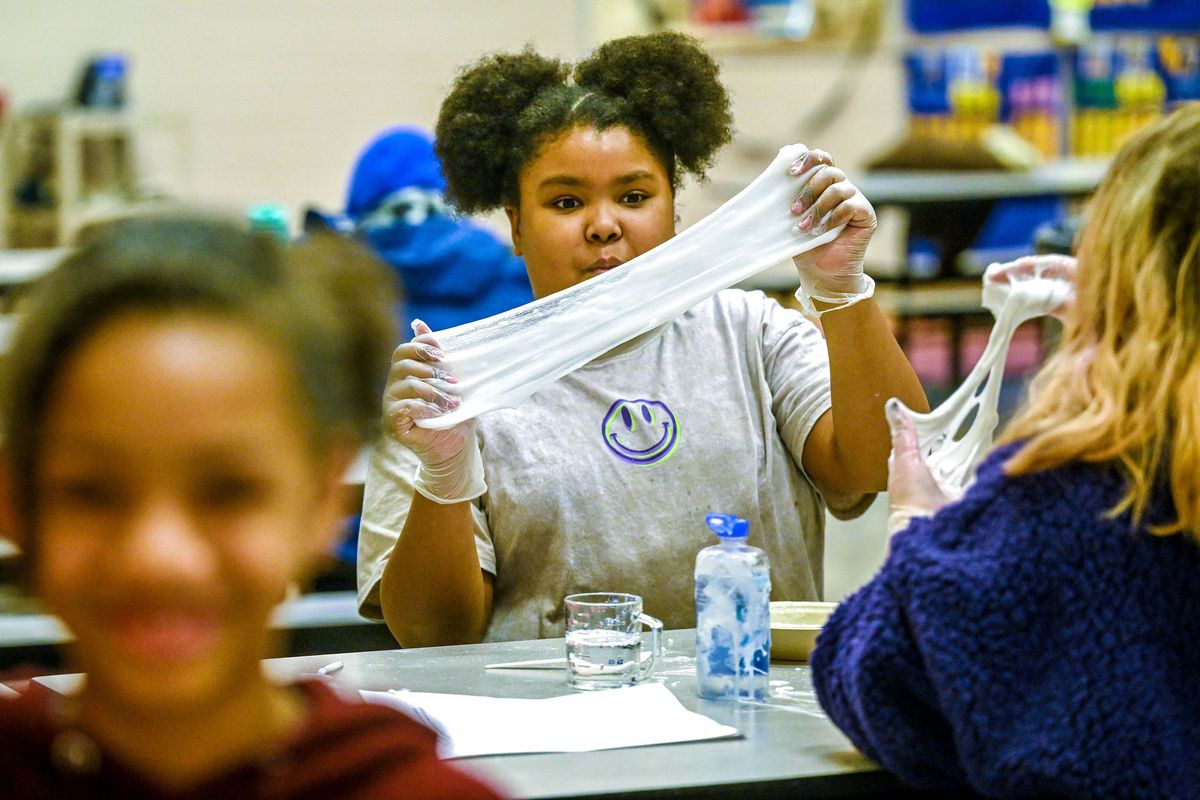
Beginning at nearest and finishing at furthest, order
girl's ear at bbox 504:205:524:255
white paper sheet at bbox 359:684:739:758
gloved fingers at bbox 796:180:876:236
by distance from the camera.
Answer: white paper sheet at bbox 359:684:739:758, gloved fingers at bbox 796:180:876:236, girl's ear at bbox 504:205:524:255

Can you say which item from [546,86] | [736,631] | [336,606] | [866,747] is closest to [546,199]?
[546,86]

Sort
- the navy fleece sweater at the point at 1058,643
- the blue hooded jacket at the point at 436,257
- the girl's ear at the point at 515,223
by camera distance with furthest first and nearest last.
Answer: the blue hooded jacket at the point at 436,257 → the girl's ear at the point at 515,223 → the navy fleece sweater at the point at 1058,643

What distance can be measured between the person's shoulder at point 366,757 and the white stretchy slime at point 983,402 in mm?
879

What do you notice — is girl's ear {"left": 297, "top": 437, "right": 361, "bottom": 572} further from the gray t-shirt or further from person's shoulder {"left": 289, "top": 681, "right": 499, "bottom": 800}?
the gray t-shirt

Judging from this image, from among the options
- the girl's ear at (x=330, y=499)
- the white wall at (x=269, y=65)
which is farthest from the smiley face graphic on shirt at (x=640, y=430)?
the white wall at (x=269, y=65)

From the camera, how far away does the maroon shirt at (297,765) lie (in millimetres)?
780

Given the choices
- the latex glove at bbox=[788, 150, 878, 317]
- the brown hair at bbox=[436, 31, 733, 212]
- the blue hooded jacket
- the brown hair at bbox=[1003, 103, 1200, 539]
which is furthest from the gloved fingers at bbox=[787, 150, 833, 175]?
the blue hooded jacket

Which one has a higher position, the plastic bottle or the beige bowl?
the plastic bottle

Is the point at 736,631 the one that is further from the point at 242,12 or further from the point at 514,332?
the point at 242,12

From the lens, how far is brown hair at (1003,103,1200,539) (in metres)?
1.21

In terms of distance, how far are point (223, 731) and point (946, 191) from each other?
5.78 metres

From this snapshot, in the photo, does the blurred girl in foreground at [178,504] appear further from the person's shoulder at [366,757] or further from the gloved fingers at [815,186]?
the gloved fingers at [815,186]

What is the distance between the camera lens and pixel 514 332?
186 cm

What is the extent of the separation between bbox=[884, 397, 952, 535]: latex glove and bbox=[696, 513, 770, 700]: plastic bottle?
0.19m
